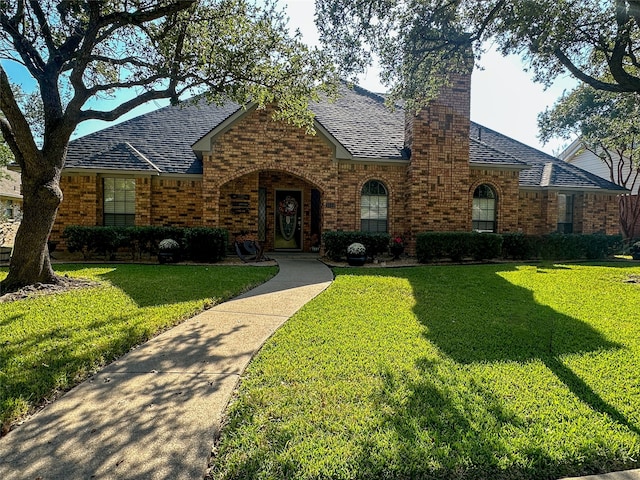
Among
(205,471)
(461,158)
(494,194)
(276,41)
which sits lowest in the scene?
(205,471)

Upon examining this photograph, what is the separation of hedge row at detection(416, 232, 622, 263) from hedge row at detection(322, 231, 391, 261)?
1292 millimetres

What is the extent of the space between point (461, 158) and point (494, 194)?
2.36 m

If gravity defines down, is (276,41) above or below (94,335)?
above

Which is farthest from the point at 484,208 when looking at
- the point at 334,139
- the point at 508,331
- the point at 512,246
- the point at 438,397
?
the point at 438,397

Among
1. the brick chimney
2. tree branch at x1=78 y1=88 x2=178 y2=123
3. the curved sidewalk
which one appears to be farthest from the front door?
the curved sidewalk

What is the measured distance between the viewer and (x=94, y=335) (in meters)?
4.36

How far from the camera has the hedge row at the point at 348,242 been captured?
40.3 feet

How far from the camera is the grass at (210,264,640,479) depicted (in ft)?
7.46

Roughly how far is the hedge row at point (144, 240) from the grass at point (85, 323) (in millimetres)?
2717

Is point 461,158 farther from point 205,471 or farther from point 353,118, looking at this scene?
point 205,471

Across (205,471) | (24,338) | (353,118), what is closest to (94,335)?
(24,338)

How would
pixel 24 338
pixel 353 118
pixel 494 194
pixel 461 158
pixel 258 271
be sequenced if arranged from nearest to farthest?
1. pixel 24 338
2. pixel 258 271
3. pixel 461 158
4. pixel 494 194
5. pixel 353 118

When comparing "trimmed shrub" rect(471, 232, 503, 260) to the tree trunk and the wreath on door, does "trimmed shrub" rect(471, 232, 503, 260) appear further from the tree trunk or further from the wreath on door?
the tree trunk

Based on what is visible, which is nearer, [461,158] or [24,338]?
[24,338]
